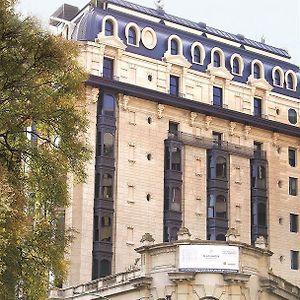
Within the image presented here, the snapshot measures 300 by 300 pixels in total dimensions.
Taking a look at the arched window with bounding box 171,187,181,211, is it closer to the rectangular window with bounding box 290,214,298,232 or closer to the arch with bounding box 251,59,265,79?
the rectangular window with bounding box 290,214,298,232

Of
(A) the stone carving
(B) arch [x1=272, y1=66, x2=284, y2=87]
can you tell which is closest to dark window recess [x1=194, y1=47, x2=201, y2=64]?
(A) the stone carving

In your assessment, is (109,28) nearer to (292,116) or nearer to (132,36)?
(132,36)

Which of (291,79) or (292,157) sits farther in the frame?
(291,79)

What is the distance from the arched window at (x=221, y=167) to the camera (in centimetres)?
7719

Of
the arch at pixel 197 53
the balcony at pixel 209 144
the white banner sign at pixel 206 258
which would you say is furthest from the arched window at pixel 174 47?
the white banner sign at pixel 206 258

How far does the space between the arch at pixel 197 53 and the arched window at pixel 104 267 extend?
21.2m

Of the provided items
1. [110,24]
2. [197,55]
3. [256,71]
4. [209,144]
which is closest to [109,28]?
[110,24]

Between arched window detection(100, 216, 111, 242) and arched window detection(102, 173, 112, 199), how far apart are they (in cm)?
186

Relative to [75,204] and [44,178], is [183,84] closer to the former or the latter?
[75,204]

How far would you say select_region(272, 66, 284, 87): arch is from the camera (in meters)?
85.1

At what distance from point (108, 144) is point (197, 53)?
14312mm

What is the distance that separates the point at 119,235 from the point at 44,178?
4114 cm

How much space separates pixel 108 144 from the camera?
7181cm

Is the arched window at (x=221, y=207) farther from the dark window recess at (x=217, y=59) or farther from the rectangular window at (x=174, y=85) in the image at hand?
the dark window recess at (x=217, y=59)
